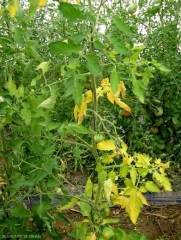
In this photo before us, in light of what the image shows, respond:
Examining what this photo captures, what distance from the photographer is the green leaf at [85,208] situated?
109 centimetres

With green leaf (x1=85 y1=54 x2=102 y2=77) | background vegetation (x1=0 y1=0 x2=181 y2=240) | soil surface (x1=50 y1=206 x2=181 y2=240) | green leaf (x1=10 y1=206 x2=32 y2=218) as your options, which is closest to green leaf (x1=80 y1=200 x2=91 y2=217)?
background vegetation (x1=0 y1=0 x2=181 y2=240)

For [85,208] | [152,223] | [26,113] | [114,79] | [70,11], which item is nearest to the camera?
[70,11]

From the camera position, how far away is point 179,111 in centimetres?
255

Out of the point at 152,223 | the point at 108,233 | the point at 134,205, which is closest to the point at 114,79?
the point at 134,205

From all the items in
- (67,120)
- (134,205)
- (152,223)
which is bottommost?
(152,223)

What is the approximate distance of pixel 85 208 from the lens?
43.6 inches

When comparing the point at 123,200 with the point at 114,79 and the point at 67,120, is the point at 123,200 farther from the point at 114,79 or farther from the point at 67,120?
the point at 114,79

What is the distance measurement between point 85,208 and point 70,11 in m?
0.61

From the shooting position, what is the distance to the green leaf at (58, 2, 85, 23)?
79 cm

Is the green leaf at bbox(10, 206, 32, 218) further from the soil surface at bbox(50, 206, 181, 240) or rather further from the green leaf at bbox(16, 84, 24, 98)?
the soil surface at bbox(50, 206, 181, 240)

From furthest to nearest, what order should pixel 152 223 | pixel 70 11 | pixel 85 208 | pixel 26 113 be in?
1. pixel 152 223
2. pixel 85 208
3. pixel 26 113
4. pixel 70 11

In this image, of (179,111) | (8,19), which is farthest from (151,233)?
(8,19)

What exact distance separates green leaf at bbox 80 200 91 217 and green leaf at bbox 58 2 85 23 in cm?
59

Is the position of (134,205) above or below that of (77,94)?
below
